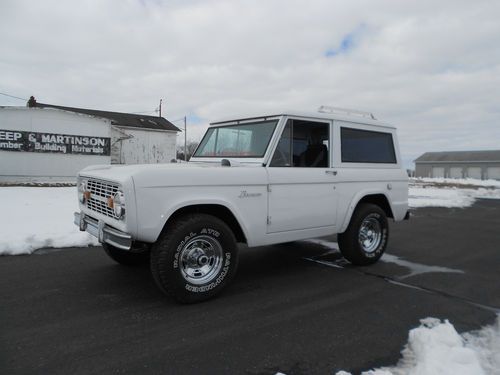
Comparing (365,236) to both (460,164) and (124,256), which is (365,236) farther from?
(460,164)

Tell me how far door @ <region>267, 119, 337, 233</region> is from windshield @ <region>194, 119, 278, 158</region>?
0.23 m

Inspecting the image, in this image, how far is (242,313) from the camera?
3.83m

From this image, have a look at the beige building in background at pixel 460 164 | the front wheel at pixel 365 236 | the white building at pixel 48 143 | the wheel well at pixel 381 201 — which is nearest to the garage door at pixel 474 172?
the beige building in background at pixel 460 164

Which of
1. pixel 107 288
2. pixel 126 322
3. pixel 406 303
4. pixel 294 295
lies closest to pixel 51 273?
pixel 107 288

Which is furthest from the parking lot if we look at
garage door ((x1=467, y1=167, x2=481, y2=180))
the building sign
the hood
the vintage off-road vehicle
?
garage door ((x1=467, y1=167, x2=481, y2=180))

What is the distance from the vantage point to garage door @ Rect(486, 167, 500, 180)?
52.5m

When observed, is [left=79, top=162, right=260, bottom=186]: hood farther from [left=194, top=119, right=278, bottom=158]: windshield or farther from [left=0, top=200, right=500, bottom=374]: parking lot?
[left=0, top=200, right=500, bottom=374]: parking lot

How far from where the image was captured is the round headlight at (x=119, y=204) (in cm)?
363

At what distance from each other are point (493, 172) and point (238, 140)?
59.2 meters

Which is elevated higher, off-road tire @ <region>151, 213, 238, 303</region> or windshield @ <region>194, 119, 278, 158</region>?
windshield @ <region>194, 119, 278, 158</region>

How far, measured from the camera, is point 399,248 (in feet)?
23.2

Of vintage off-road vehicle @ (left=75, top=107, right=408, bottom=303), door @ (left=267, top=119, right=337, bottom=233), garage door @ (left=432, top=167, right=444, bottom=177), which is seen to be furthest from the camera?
garage door @ (left=432, top=167, right=444, bottom=177)

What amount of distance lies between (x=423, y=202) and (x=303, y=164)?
1225cm

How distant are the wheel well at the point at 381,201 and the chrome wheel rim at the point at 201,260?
8.93 feet
